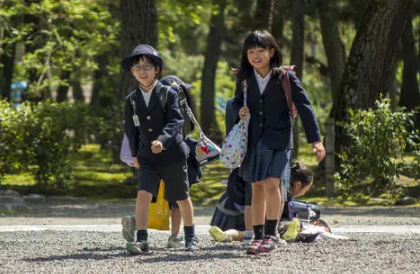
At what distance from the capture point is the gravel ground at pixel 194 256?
605cm

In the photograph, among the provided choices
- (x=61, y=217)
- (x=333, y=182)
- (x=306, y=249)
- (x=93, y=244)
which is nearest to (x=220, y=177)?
(x=333, y=182)

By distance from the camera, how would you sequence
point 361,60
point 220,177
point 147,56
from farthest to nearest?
point 220,177 → point 361,60 → point 147,56

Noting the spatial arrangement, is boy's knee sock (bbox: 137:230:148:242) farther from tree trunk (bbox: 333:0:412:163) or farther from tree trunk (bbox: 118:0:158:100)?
tree trunk (bbox: 118:0:158:100)

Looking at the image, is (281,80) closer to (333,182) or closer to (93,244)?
(93,244)

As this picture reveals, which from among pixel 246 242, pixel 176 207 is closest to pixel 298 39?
pixel 176 207

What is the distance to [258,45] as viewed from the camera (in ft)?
22.7

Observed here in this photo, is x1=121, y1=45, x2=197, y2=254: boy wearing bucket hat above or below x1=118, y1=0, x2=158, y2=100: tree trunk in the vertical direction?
below

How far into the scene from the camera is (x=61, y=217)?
12.5 meters

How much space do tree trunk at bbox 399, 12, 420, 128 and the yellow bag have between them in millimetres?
18137

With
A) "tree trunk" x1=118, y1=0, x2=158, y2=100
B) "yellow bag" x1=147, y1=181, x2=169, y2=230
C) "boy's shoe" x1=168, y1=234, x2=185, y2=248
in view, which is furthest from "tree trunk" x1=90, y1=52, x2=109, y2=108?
"boy's shoe" x1=168, y1=234, x2=185, y2=248

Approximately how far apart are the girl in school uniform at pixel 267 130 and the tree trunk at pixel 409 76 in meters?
19.0

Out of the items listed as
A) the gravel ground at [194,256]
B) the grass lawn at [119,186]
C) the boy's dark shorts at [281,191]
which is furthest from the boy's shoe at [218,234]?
the grass lawn at [119,186]

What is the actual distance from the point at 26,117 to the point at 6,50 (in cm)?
815

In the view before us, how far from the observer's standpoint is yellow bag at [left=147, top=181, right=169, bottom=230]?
8.26 meters
